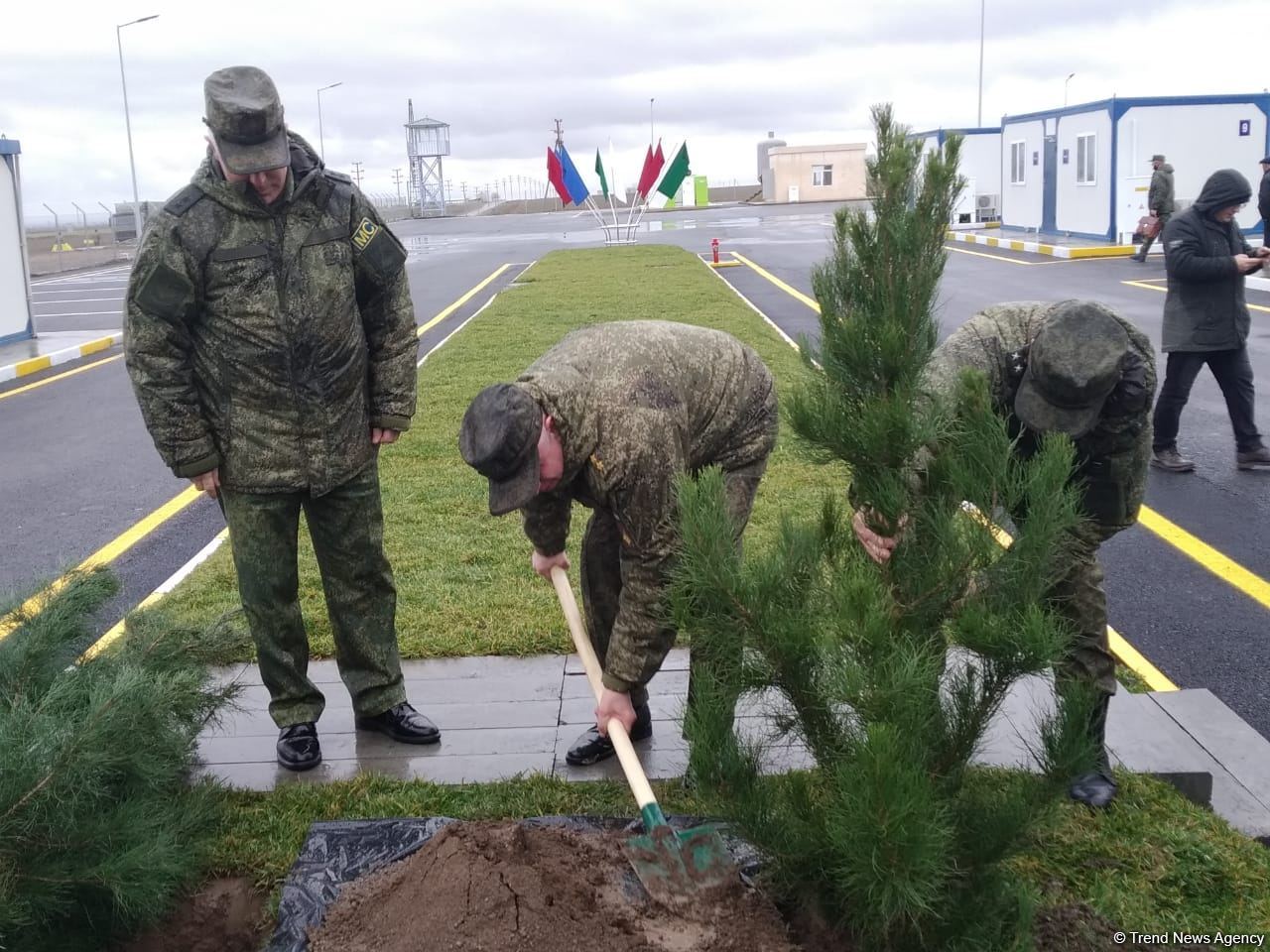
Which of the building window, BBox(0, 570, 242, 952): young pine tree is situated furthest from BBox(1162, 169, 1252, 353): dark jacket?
the building window

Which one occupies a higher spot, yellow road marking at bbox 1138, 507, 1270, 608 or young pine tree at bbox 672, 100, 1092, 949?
young pine tree at bbox 672, 100, 1092, 949

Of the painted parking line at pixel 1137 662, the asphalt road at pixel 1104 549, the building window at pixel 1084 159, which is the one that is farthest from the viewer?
the building window at pixel 1084 159

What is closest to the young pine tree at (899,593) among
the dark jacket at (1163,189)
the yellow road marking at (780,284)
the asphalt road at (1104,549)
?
the asphalt road at (1104,549)

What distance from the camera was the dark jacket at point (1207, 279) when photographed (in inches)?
290

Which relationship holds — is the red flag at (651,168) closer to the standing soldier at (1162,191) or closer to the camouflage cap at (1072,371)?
the standing soldier at (1162,191)

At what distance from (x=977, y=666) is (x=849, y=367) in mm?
681

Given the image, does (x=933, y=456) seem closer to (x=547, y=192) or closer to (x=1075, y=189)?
(x=1075, y=189)

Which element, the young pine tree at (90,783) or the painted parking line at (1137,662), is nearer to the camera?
the young pine tree at (90,783)

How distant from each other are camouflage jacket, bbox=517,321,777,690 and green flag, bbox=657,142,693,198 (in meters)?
25.1

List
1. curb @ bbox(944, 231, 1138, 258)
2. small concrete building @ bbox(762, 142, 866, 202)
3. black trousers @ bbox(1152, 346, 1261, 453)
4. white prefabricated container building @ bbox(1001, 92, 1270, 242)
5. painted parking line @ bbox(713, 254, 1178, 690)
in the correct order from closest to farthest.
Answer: painted parking line @ bbox(713, 254, 1178, 690), black trousers @ bbox(1152, 346, 1261, 453), curb @ bbox(944, 231, 1138, 258), white prefabricated container building @ bbox(1001, 92, 1270, 242), small concrete building @ bbox(762, 142, 866, 202)

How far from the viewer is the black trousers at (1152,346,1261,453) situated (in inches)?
295

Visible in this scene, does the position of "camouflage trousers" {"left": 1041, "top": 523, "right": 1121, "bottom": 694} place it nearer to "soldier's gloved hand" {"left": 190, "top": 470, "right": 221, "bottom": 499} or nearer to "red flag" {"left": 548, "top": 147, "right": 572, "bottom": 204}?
"soldier's gloved hand" {"left": 190, "top": 470, "right": 221, "bottom": 499}

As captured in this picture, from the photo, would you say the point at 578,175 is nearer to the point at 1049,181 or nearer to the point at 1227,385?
the point at 1049,181

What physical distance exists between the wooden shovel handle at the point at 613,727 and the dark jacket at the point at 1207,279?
545 cm
